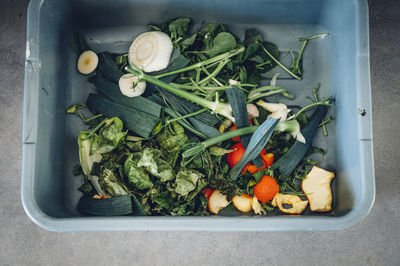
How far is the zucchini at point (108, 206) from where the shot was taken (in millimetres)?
927

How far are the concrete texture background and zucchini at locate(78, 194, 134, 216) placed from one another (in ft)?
0.60

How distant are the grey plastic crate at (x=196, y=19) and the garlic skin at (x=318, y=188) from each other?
38mm

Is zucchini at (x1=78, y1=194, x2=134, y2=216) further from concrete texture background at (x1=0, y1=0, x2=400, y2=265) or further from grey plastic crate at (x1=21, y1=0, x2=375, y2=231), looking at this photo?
concrete texture background at (x1=0, y1=0, x2=400, y2=265)

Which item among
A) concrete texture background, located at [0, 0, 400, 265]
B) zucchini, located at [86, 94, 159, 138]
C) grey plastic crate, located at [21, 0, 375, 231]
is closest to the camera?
grey plastic crate, located at [21, 0, 375, 231]

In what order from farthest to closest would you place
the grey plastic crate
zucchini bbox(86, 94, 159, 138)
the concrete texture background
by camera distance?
the concrete texture background
zucchini bbox(86, 94, 159, 138)
the grey plastic crate

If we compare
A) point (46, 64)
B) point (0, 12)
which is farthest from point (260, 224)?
point (0, 12)

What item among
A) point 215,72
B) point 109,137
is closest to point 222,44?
point 215,72

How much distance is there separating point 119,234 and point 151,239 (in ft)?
0.33

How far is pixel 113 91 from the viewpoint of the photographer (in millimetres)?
1016

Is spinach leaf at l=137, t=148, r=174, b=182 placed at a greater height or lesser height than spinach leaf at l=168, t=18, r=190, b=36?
lesser

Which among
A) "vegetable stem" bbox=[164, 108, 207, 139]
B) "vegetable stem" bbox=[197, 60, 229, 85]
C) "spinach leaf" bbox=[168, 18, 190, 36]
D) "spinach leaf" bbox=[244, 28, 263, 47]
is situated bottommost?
"vegetable stem" bbox=[164, 108, 207, 139]

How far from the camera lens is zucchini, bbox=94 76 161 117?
981mm

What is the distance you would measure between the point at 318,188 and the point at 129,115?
1.86 feet

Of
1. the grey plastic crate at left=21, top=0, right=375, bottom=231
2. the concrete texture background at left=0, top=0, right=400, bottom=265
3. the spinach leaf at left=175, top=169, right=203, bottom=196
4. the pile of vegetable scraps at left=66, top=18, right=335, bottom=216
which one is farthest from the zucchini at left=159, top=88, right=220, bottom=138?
the concrete texture background at left=0, top=0, right=400, bottom=265
